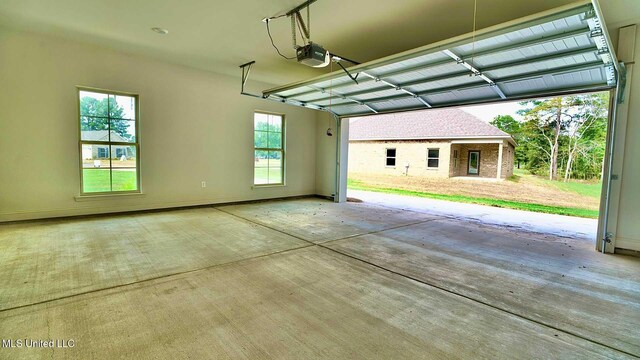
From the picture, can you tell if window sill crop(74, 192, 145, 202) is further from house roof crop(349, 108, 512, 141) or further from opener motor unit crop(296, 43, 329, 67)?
house roof crop(349, 108, 512, 141)

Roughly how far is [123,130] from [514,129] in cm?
1749

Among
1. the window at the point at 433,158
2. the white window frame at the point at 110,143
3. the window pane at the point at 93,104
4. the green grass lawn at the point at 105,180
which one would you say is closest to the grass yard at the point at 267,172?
the white window frame at the point at 110,143

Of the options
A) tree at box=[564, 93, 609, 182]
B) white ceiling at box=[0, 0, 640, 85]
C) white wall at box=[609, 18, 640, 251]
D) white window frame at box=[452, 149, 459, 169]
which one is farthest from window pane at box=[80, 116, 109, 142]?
tree at box=[564, 93, 609, 182]

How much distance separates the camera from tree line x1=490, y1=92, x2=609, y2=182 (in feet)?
39.0

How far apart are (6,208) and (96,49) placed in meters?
3.14

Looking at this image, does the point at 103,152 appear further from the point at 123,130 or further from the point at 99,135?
the point at 123,130

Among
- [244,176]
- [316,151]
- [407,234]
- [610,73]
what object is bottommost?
[407,234]

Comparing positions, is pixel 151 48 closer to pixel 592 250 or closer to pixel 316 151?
pixel 316 151

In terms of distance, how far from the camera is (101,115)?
18.5ft

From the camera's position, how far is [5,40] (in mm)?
4656

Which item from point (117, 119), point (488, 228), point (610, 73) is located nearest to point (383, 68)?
point (610, 73)

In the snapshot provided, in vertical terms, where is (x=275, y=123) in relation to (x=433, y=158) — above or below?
above

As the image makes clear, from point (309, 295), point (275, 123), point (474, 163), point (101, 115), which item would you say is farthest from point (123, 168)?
point (474, 163)

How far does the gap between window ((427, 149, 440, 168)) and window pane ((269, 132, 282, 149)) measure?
8.25 meters
